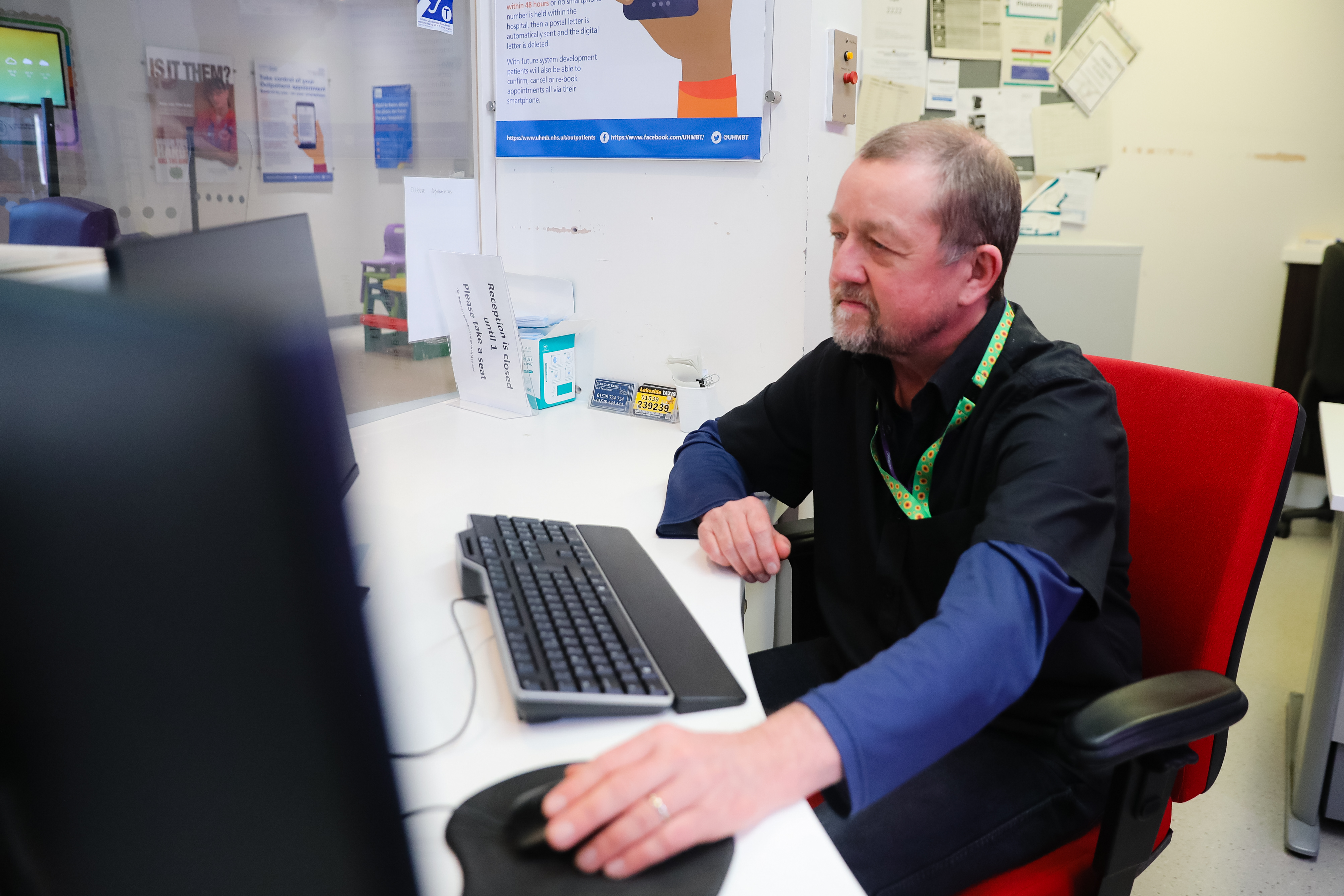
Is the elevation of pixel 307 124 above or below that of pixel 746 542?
above

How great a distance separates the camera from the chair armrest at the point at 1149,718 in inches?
32.9

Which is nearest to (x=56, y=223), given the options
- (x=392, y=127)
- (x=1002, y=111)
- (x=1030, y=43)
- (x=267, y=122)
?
(x=267, y=122)

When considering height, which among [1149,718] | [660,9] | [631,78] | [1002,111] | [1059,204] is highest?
[1002,111]

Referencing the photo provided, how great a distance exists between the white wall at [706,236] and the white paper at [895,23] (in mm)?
1677

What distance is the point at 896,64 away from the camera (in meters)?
3.30

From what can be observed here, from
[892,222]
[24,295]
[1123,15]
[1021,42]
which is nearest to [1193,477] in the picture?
[892,222]

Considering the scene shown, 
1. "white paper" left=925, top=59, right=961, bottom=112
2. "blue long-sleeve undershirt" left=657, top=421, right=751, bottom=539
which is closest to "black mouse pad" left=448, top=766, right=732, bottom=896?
"blue long-sleeve undershirt" left=657, top=421, right=751, bottom=539

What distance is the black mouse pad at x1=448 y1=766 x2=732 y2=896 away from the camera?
1.87 feet

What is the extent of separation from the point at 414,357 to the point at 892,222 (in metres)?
1.15

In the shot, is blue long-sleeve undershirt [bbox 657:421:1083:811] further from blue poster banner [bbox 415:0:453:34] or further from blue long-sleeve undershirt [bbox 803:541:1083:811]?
blue poster banner [bbox 415:0:453:34]

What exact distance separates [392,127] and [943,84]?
2.39 meters

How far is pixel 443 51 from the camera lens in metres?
1.91

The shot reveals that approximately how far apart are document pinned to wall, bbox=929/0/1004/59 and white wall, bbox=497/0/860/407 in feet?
6.09

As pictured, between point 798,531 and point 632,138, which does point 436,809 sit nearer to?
point 798,531
